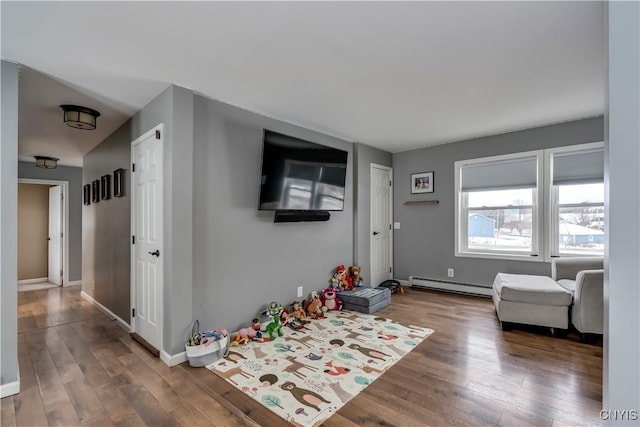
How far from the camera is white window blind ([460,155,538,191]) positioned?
411 centimetres

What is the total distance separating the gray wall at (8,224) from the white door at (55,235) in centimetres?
453

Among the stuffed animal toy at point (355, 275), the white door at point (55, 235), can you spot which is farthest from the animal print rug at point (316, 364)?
the white door at point (55, 235)

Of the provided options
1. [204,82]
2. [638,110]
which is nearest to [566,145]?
[638,110]

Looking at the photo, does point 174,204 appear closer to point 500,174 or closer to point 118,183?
point 118,183

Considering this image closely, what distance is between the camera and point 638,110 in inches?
49.8

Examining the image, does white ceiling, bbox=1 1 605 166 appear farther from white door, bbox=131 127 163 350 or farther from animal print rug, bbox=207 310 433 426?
animal print rug, bbox=207 310 433 426

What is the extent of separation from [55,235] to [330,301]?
580cm

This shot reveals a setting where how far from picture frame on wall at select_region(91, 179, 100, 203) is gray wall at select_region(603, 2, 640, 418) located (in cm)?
516

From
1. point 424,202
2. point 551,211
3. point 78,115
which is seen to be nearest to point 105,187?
point 78,115

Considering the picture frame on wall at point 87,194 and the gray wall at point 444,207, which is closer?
the gray wall at point 444,207

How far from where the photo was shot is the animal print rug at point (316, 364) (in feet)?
6.52

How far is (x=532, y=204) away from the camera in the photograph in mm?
4098

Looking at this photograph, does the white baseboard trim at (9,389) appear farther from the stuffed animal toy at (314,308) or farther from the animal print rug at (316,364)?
the stuffed animal toy at (314,308)

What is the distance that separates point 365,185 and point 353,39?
300cm
